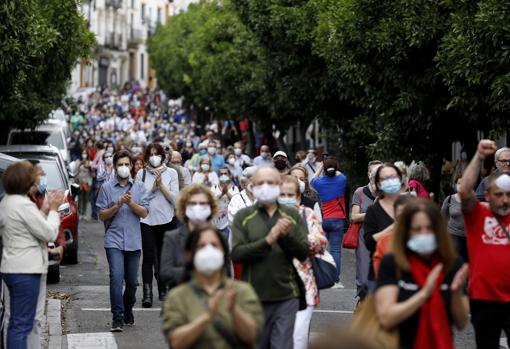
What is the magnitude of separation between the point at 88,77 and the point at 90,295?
82925mm

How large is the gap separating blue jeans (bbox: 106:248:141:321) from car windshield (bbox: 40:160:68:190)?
577 cm

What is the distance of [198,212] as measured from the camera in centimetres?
875

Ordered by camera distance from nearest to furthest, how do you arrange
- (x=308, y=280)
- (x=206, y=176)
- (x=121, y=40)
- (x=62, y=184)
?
(x=308, y=280) < (x=62, y=184) < (x=206, y=176) < (x=121, y=40)

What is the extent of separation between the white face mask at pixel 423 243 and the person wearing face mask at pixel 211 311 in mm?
910

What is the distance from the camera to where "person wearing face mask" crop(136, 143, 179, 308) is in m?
15.2

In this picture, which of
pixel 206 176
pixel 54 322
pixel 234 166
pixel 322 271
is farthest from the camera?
pixel 234 166

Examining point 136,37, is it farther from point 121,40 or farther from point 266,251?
point 266,251

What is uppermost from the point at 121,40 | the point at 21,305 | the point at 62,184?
the point at 121,40

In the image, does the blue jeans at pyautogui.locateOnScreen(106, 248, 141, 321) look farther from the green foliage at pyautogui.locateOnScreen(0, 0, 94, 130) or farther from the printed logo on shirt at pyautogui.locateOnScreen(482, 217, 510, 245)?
the green foliage at pyautogui.locateOnScreen(0, 0, 94, 130)

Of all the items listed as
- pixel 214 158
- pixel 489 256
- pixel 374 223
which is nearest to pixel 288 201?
pixel 374 223

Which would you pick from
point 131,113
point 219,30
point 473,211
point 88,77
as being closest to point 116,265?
point 473,211

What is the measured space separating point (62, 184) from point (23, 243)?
9493mm

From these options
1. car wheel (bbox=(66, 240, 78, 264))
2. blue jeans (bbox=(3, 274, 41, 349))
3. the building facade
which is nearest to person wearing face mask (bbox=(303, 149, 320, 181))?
car wheel (bbox=(66, 240, 78, 264))

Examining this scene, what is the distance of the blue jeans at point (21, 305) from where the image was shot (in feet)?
32.9
